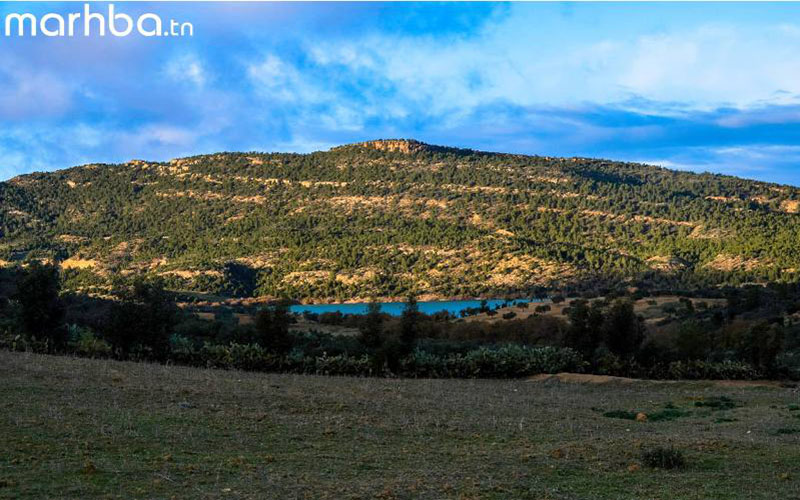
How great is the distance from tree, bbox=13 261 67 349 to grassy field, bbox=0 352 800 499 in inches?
389

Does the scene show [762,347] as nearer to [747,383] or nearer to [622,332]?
[747,383]

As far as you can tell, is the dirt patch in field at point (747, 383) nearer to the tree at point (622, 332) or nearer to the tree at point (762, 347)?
the tree at point (762, 347)

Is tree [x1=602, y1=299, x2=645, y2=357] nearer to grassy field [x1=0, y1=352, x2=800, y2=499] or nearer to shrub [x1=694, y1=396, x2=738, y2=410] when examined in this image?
grassy field [x1=0, y1=352, x2=800, y2=499]

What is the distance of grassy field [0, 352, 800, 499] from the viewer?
9.90 m

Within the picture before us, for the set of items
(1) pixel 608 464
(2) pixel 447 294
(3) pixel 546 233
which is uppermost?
(3) pixel 546 233

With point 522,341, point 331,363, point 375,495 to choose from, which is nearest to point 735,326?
point 522,341

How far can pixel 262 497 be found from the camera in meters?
9.09

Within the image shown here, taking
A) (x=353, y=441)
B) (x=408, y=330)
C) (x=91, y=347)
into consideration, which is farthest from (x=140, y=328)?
(x=353, y=441)

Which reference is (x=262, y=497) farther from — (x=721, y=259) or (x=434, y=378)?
(x=721, y=259)

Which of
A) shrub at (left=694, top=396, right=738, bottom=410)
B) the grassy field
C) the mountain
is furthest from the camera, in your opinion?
the mountain

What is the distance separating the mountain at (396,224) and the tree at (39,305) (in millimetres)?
54794

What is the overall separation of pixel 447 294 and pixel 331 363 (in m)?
59.7

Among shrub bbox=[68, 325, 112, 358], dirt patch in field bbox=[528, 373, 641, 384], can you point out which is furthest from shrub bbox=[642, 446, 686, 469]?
shrub bbox=[68, 325, 112, 358]

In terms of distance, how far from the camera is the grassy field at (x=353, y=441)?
9.90m
